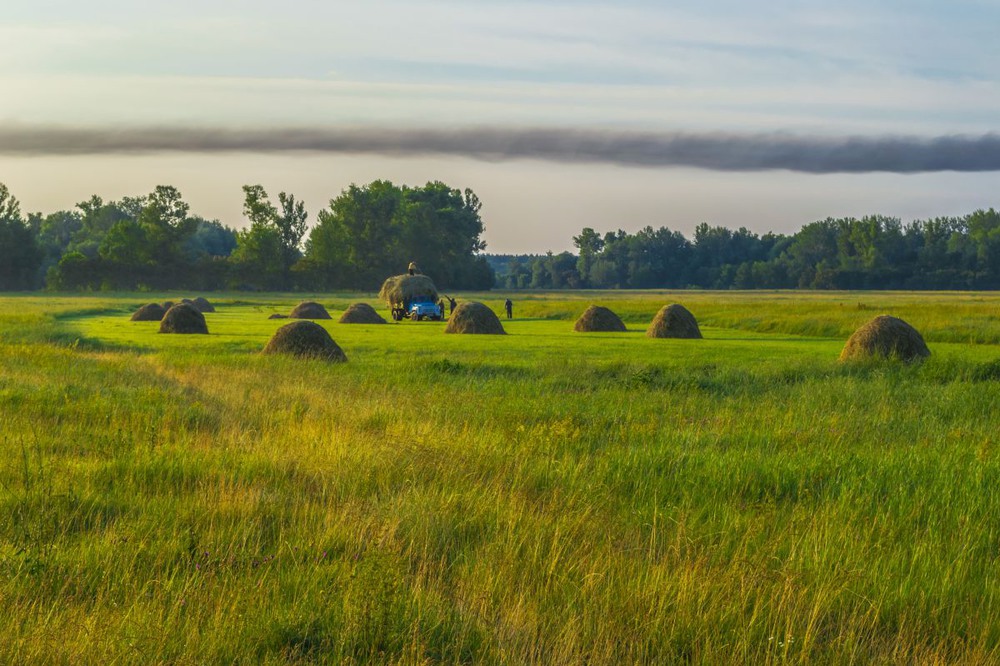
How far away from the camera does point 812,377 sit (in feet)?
65.2

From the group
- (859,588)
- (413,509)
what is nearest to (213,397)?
(413,509)

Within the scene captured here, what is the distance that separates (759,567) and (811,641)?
1164 millimetres

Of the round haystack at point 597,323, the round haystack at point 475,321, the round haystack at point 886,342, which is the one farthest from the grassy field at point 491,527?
the round haystack at point 597,323

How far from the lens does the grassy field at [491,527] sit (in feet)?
17.8

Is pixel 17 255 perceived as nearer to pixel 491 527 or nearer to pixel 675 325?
pixel 675 325

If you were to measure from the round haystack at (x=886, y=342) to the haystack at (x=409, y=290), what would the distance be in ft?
114

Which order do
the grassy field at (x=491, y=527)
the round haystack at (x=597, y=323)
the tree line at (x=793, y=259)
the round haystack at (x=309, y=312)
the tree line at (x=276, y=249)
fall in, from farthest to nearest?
the tree line at (x=793, y=259) < the tree line at (x=276, y=249) < the round haystack at (x=309, y=312) < the round haystack at (x=597, y=323) < the grassy field at (x=491, y=527)

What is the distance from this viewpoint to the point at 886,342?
23.7 meters

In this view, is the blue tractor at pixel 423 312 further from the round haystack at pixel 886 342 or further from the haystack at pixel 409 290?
the round haystack at pixel 886 342

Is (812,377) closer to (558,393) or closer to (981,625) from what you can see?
(558,393)

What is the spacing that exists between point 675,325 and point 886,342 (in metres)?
11.0

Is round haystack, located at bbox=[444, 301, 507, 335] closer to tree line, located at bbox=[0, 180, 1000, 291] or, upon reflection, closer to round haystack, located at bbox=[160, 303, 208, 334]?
round haystack, located at bbox=[160, 303, 208, 334]

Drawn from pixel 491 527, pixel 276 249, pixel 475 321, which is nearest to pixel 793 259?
pixel 276 249

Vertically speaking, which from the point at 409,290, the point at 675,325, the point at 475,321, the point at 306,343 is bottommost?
the point at 675,325
